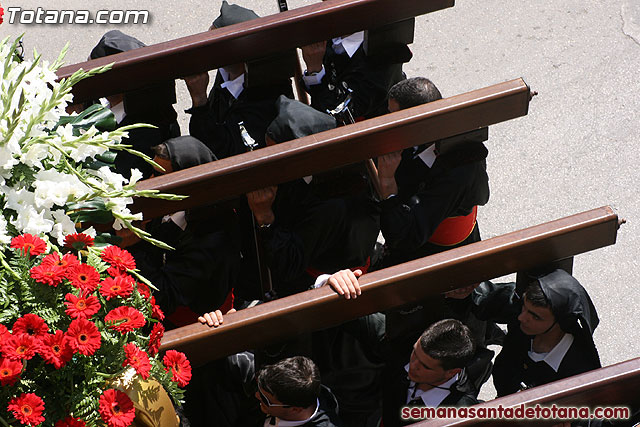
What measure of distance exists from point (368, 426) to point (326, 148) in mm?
1055

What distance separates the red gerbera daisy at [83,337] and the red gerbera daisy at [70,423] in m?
0.15

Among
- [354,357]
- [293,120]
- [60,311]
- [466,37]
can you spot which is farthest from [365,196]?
[466,37]

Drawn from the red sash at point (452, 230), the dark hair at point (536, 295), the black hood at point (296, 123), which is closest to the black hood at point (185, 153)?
the black hood at point (296, 123)

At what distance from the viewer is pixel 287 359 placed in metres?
2.90

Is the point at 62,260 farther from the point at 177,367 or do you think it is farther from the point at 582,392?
the point at 582,392

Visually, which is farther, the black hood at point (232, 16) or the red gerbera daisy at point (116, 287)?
the black hood at point (232, 16)

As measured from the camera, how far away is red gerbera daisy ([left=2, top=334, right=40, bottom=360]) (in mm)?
1875

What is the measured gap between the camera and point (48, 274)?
6.51 feet

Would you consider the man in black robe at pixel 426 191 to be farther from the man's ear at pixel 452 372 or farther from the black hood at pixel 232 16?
the black hood at pixel 232 16

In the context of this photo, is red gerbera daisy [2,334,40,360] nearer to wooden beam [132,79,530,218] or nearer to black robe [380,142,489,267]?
wooden beam [132,79,530,218]

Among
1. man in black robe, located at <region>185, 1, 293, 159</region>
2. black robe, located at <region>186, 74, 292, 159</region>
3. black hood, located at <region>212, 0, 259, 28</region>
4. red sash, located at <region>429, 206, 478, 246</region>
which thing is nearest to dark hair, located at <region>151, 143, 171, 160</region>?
man in black robe, located at <region>185, 1, 293, 159</region>

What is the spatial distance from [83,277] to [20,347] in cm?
20

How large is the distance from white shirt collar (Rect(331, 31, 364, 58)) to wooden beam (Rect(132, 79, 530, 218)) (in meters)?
1.25

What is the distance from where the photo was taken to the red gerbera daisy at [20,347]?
1.88m
